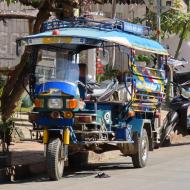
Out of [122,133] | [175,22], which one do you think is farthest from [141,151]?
[175,22]

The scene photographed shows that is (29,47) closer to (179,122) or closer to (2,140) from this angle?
(2,140)

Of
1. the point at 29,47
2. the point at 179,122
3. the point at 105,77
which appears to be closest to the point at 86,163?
the point at 105,77

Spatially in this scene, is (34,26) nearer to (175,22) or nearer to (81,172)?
(81,172)

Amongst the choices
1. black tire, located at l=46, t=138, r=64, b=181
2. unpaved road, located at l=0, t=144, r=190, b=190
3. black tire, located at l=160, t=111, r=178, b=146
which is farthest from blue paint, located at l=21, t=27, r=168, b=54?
black tire, located at l=160, t=111, r=178, b=146

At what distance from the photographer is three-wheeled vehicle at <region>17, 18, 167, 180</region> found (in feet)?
34.1

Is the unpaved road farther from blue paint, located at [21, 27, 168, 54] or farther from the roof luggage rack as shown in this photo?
the roof luggage rack

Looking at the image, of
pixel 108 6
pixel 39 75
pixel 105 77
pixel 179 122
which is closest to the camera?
pixel 39 75

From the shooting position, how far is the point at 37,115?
10.6m

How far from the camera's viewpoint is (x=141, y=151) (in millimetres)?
11875

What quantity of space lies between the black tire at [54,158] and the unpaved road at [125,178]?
161 millimetres

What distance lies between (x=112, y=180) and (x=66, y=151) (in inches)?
37.0

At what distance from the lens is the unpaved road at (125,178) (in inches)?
384

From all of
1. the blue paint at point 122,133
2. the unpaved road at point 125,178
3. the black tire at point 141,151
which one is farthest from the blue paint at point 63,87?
the black tire at point 141,151

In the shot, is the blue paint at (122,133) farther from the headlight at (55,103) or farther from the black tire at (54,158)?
the headlight at (55,103)
